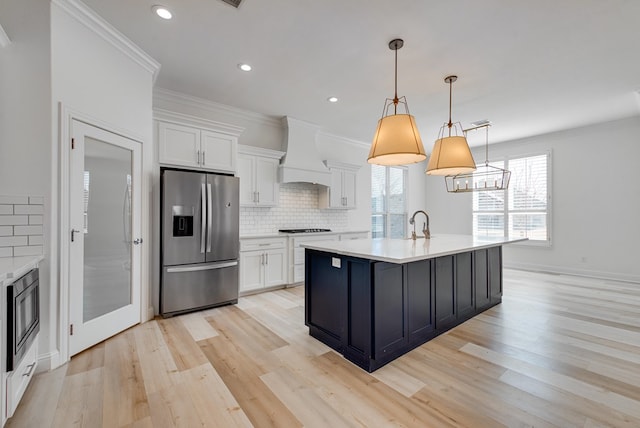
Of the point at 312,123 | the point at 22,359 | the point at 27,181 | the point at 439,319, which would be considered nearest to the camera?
the point at 22,359

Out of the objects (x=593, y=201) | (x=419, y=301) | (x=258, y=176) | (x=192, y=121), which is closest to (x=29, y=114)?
(x=192, y=121)

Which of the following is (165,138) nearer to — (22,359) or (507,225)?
(22,359)

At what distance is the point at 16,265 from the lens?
1754mm

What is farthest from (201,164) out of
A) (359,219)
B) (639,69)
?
(639,69)

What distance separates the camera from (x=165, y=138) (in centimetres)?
338

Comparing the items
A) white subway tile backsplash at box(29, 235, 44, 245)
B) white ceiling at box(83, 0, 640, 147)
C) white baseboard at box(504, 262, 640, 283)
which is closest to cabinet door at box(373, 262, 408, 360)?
white ceiling at box(83, 0, 640, 147)

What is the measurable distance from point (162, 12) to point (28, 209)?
6.27 ft

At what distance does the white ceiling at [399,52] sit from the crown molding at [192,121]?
490mm

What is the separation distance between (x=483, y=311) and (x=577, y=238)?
3.60 metres

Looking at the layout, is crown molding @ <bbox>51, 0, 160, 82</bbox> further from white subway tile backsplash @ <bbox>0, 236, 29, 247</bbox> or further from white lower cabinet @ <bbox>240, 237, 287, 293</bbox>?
white lower cabinet @ <bbox>240, 237, 287, 293</bbox>

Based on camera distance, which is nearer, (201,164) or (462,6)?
(462,6)

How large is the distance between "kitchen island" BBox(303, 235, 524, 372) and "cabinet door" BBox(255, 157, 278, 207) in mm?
1949

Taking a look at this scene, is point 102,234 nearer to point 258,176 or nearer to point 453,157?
point 258,176

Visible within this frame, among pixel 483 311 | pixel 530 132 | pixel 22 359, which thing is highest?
pixel 530 132
